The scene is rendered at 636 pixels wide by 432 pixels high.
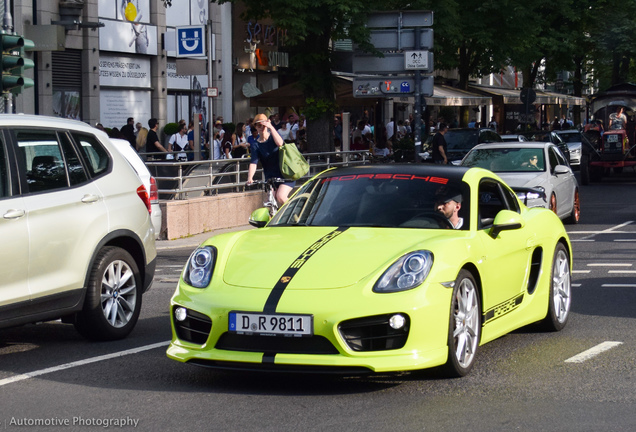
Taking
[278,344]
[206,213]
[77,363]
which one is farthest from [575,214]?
[278,344]

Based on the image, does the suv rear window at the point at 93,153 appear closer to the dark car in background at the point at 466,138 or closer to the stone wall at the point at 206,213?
the stone wall at the point at 206,213

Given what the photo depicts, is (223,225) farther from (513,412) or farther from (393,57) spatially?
(513,412)

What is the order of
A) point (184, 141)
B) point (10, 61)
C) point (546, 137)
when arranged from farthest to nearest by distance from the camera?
point (546, 137)
point (184, 141)
point (10, 61)

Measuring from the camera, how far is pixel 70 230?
7.93 metres

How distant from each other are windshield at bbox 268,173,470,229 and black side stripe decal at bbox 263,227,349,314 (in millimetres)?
348

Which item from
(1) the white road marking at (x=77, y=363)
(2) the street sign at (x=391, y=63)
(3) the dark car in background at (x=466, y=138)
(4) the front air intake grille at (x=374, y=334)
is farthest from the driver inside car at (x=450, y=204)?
(3) the dark car in background at (x=466, y=138)

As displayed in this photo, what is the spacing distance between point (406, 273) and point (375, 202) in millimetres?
1184

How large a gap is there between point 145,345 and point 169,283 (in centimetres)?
431

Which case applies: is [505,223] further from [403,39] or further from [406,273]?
[403,39]

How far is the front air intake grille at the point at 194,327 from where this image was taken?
21.7 feet

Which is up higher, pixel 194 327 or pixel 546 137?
pixel 546 137

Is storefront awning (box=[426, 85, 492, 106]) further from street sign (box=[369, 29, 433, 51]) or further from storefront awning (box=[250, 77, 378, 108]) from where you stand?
street sign (box=[369, 29, 433, 51])

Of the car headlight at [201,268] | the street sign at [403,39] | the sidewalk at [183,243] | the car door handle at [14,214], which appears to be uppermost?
the street sign at [403,39]

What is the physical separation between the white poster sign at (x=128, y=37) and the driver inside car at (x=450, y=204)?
26.8 metres
